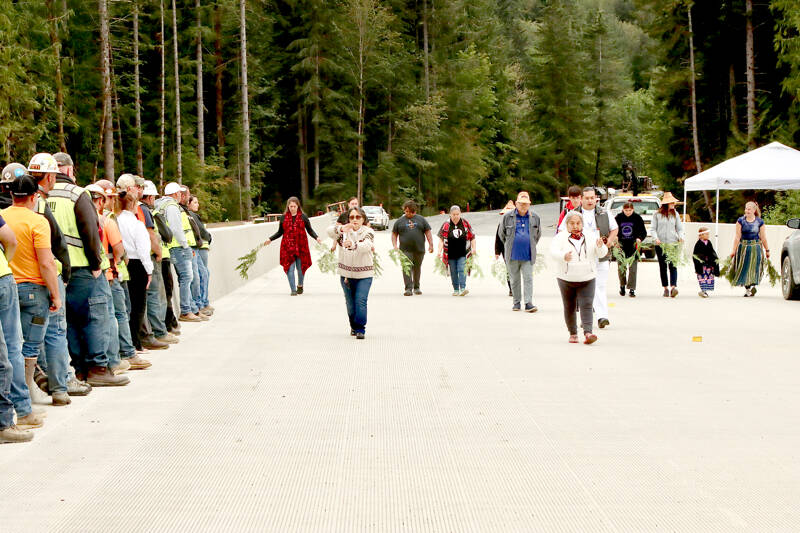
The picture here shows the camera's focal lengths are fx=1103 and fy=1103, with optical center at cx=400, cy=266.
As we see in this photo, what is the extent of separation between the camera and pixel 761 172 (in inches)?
1079

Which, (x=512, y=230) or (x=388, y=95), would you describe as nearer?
(x=512, y=230)

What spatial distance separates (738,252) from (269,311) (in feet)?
29.4

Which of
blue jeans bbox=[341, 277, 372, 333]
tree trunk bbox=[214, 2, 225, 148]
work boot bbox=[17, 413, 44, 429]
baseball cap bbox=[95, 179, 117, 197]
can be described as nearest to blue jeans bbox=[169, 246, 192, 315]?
blue jeans bbox=[341, 277, 372, 333]

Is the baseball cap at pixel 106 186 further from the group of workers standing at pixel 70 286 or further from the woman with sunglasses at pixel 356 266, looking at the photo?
the woman with sunglasses at pixel 356 266

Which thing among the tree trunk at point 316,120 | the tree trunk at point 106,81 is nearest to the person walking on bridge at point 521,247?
the tree trunk at point 106,81

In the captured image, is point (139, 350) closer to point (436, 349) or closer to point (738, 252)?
point (436, 349)

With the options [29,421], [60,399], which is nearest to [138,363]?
[60,399]

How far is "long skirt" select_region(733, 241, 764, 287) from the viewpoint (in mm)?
20078

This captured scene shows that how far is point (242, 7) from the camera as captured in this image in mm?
51656

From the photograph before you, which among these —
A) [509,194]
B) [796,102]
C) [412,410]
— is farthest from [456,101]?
[412,410]

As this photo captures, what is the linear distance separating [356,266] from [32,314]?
5854 millimetres

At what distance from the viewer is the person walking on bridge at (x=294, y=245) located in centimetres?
2086

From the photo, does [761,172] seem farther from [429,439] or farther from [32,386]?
[32,386]

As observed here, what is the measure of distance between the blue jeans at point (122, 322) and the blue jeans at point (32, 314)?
2192 millimetres
